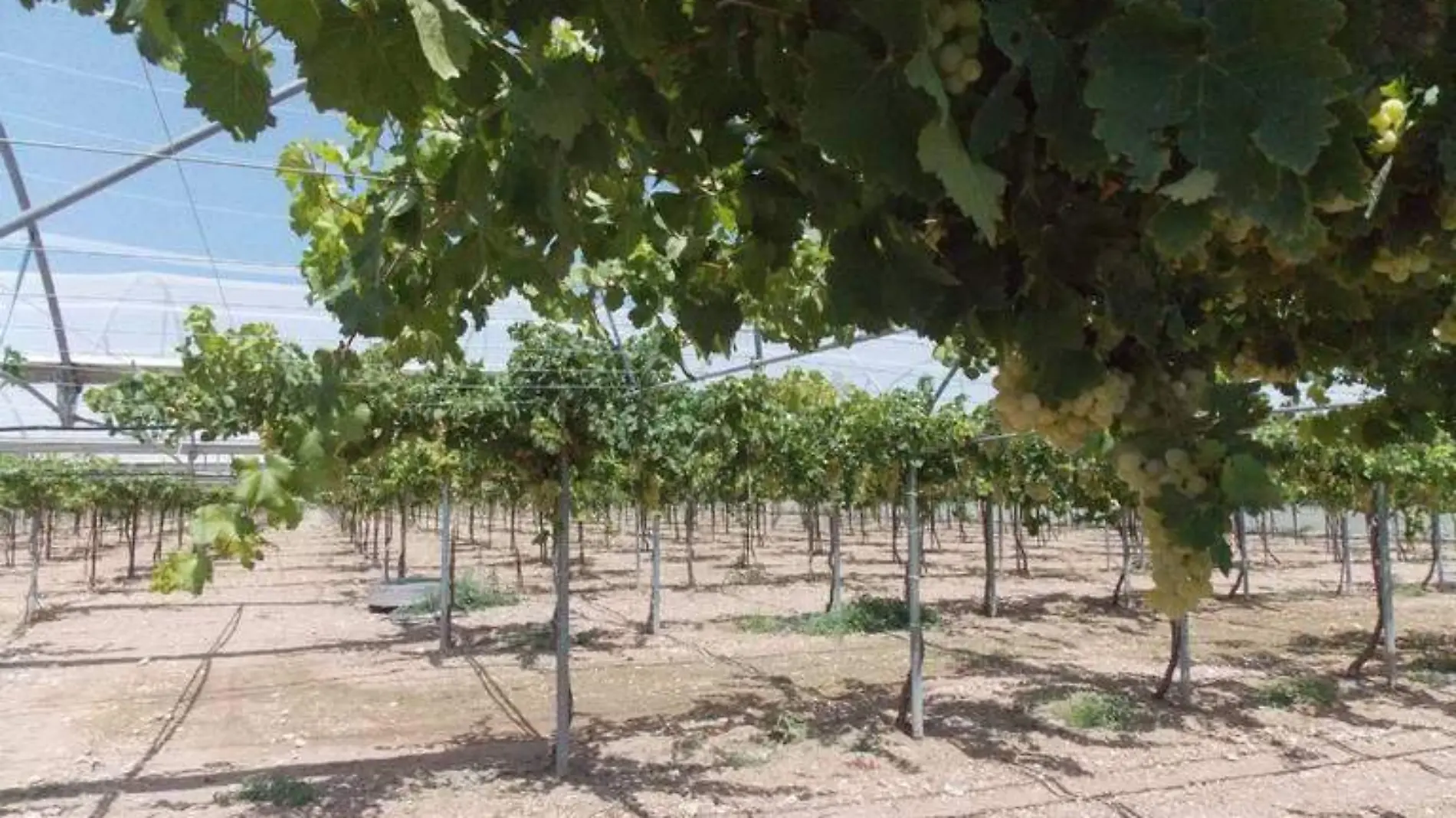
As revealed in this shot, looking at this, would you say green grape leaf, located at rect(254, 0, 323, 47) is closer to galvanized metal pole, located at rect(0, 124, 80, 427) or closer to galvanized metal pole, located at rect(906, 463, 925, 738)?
galvanized metal pole, located at rect(906, 463, 925, 738)

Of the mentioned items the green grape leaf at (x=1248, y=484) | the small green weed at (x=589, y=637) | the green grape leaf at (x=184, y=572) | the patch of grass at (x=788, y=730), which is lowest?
the patch of grass at (x=788, y=730)

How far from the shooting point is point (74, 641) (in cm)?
1277

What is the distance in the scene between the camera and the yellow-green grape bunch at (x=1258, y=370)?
1.64 m

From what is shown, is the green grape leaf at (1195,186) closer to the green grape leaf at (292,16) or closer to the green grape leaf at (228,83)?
the green grape leaf at (292,16)

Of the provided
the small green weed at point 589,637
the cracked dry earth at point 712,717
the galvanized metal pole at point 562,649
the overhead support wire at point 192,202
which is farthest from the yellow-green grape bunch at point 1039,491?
the overhead support wire at point 192,202

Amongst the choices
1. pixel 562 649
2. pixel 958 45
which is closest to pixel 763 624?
pixel 562 649

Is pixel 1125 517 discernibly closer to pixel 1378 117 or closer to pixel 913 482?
pixel 913 482

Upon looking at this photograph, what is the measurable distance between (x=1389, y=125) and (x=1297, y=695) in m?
8.48

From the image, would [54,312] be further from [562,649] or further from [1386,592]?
[1386,592]

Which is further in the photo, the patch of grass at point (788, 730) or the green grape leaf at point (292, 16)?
the patch of grass at point (788, 730)

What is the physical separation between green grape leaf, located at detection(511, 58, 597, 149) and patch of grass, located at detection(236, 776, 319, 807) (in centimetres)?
584

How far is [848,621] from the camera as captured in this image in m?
12.2

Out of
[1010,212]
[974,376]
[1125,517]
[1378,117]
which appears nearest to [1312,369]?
[1378,117]

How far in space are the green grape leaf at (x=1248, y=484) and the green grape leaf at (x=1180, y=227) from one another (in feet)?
0.78
